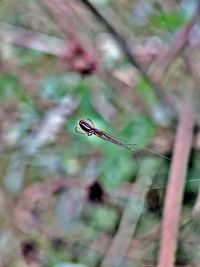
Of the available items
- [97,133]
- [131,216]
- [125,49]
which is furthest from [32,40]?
[131,216]

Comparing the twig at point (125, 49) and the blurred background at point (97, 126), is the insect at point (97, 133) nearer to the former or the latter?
the blurred background at point (97, 126)

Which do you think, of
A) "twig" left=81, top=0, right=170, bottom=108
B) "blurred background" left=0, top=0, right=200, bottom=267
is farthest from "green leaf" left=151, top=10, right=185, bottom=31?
"twig" left=81, top=0, right=170, bottom=108

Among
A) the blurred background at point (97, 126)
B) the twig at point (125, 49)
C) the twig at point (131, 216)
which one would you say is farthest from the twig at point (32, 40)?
the twig at point (131, 216)

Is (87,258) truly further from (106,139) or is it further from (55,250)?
(106,139)

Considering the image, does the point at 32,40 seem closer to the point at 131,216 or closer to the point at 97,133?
the point at 97,133

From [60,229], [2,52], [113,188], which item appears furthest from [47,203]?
[2,52]

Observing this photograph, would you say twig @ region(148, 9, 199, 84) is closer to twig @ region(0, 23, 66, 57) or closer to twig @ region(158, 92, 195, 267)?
twig @ region(158, 92, 195, 267)
